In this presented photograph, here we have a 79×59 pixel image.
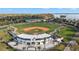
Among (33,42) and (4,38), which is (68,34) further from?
(4,38)

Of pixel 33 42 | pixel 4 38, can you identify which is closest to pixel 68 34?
pixel 33 42

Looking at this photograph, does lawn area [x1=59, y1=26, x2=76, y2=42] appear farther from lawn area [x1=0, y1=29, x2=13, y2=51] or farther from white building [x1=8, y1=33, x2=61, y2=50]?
lawn area [x1=0, y1=29, x2=13, y2=51]

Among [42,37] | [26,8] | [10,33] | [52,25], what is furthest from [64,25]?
[10,33]

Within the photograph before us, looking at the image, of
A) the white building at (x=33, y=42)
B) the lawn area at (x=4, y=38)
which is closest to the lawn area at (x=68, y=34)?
the white building at (x=33, y=42)

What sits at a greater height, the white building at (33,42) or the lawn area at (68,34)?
the lawn area at (68,34)

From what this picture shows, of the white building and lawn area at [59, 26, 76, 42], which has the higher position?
lawn area at [59, 26, 76, 42]

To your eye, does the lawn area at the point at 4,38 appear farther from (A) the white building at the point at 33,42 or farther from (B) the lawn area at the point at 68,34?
(B) the lawn area at the point at 68,34

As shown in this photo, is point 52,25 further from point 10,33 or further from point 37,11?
point 10,33

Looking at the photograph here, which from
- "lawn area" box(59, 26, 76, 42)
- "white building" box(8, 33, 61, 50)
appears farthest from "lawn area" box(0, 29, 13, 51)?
"lawn area" box(59, 26, 76, 42)

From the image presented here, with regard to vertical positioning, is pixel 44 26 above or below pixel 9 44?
above
